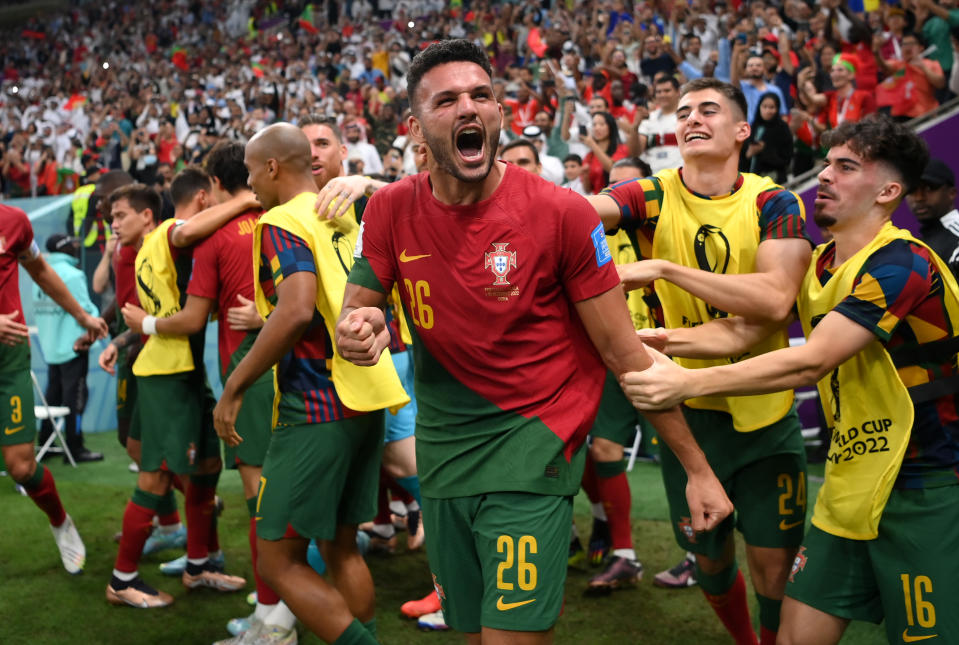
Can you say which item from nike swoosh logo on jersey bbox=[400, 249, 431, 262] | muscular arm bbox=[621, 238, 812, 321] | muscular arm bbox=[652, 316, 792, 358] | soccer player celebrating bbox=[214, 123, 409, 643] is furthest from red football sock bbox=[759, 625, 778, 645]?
nike swoosh logo on jersey bbox=[400, 249, 431, 262]

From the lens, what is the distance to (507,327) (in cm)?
251

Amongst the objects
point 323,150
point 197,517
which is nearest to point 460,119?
point 323,150

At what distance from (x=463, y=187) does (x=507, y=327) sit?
42 cm

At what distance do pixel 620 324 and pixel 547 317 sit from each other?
209 millimetres

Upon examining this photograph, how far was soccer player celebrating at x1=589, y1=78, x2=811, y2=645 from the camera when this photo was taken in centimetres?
338

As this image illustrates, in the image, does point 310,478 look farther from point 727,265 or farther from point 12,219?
point 12,219

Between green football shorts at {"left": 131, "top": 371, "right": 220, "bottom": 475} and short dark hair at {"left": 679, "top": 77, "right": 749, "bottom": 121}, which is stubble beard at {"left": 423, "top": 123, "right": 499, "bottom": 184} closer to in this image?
short dark hair at {"left": 679, "top": 77, "right": 749, "bottom": 121}

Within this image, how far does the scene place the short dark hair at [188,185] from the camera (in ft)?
17.1

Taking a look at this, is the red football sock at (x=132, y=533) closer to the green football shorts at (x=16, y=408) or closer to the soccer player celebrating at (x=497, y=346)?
the green football shorts at (x=16, y=408)

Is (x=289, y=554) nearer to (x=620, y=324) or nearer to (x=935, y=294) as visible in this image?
(x=620, y=324)

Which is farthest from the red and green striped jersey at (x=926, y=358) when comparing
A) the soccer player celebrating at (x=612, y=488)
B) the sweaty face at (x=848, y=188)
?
the soccer player celebrating at (x=612, y=488)

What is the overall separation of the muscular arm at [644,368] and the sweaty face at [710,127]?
1208 millimetres

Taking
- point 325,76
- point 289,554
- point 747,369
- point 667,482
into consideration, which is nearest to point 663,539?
point 667,482

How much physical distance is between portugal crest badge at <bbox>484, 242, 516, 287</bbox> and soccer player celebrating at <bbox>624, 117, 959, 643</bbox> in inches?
20.3
